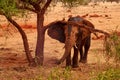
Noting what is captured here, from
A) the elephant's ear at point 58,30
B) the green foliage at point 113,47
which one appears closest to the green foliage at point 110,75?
the green foliage at point 113,47

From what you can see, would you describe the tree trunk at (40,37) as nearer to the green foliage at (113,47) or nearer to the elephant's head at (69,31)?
the elephant's head at (69,31)

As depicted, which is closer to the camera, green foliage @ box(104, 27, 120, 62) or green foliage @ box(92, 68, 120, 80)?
green foliage @ box(92, 68, 120, 80)

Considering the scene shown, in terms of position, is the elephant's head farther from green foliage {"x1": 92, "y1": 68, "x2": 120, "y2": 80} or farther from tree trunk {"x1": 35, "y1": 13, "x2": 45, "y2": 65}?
green foliage {"x1": 92, "y1": 68, "x2": 120, "y2": 80}

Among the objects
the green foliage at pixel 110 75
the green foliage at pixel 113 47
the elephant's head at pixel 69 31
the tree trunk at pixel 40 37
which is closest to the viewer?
the green foliage at pixel 110 75

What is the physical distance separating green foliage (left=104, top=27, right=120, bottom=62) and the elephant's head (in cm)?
110

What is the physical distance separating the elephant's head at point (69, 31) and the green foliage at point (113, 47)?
1097 mm

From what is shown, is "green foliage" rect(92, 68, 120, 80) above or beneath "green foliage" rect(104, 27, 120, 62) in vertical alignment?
above

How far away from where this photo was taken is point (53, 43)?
17.5 meters

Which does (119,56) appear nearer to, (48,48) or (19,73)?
(19,73)

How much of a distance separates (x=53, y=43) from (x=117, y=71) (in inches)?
390

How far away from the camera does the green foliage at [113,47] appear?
31.4 feet

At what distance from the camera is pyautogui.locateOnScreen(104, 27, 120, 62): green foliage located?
9578 mm

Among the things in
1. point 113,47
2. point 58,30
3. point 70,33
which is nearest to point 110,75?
point 113,47

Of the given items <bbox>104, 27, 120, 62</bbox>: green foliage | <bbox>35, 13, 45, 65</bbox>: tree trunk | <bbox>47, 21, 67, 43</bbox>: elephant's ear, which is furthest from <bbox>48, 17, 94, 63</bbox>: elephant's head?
<bbox>104, 27, 120, 62</bbox>: green foliage
